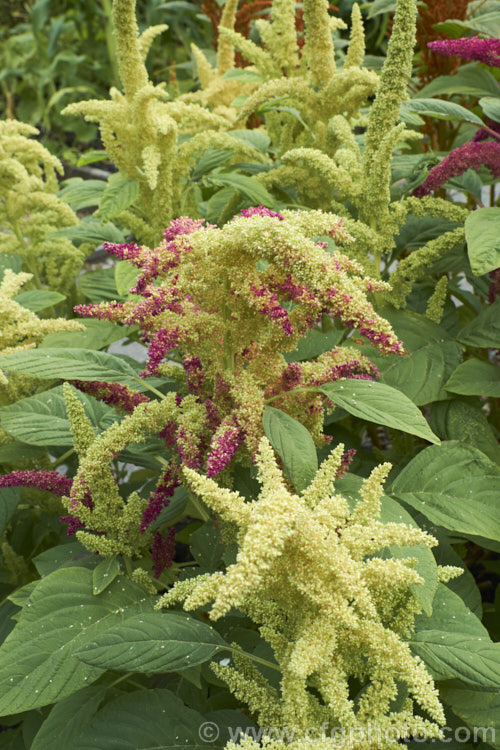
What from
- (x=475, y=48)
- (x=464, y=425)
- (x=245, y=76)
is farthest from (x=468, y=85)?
(x=464, y=425)

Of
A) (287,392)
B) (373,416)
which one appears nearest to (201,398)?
(287,392)

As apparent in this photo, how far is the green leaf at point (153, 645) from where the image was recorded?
714mm

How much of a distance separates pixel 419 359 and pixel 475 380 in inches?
4.3

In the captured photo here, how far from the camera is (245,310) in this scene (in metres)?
0.90

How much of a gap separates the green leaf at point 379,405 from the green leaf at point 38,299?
84cm

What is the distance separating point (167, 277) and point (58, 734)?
0.69 m

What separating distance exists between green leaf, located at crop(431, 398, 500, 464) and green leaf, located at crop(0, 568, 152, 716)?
25.2 inches

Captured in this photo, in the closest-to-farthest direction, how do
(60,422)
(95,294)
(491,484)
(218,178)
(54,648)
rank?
(54,648) < (491,484) < (60,422) < (218,178) < (95,294)

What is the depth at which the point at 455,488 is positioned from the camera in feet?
3.21

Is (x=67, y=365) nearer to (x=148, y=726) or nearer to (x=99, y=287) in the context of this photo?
(x=148, y=726)

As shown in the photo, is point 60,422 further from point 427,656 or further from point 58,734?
point 427,656

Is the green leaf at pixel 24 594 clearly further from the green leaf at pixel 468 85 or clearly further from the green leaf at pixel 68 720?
the green leaf at pixel 468 85

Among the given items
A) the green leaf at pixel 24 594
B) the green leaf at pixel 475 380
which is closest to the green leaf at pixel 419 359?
the green leaf at pixel 475 380

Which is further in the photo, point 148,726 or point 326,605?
point 148,726
